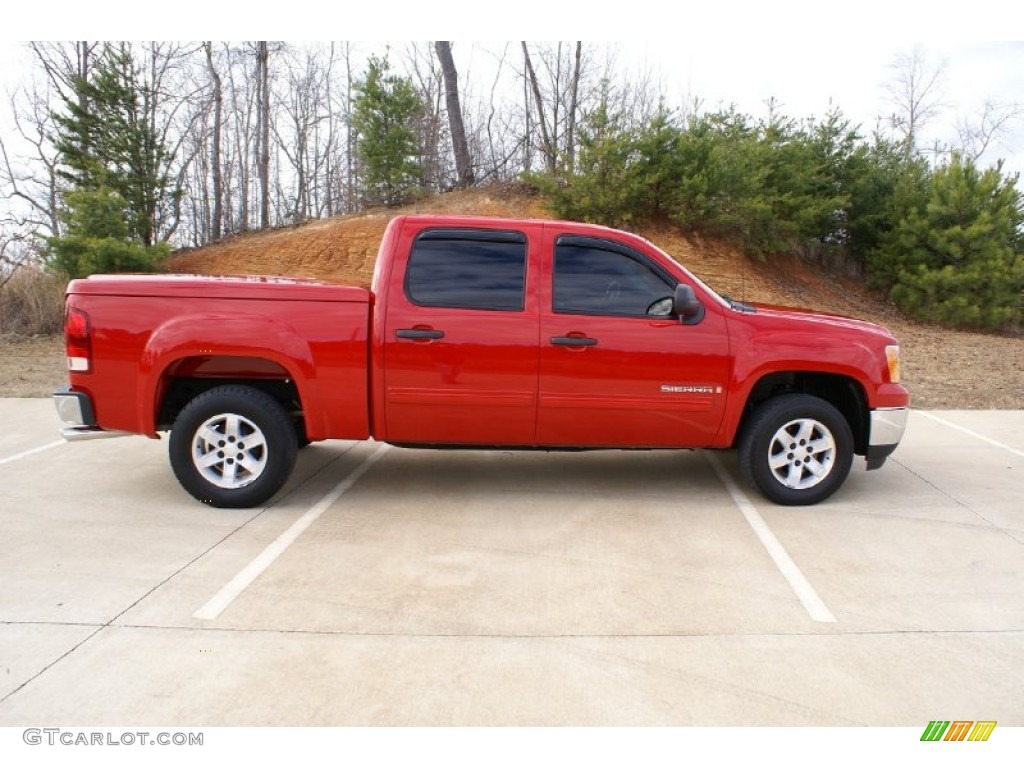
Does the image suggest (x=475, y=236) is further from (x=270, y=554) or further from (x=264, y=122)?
(x=264, y=122)

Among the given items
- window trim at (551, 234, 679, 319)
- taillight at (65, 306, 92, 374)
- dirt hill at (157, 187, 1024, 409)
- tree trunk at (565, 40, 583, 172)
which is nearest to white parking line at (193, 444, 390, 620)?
→ taillight at (65, 306, 92, 374)

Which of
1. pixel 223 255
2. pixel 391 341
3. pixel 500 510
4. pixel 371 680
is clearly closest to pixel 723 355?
pixel 500 510

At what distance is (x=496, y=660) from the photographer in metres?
3.09

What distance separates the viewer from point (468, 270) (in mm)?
4906

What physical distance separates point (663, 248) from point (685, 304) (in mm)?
12988

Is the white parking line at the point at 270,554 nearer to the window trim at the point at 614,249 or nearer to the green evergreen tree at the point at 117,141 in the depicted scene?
the window trim at the point at 614,249

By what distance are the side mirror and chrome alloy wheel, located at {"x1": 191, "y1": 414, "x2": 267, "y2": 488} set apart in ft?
9.28

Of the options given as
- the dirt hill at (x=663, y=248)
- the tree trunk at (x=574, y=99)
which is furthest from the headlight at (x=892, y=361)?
the tree trunk at (x=574, y=99)

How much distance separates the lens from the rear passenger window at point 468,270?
15.9 feet

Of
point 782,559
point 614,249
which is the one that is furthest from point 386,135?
point 782,559

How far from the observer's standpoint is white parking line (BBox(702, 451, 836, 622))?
3.61 meters

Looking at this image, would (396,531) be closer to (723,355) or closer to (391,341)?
(391,341)

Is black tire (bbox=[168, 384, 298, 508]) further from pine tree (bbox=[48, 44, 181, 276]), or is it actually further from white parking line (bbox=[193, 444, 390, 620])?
pine tree (bbox=[48, 44, 181, 276])

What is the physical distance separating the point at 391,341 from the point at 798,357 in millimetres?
2732
